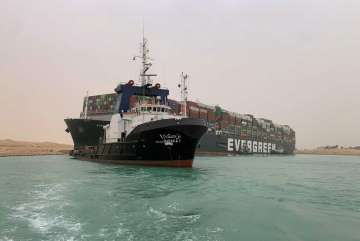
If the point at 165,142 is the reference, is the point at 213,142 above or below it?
above

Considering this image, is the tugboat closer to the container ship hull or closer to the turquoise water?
the container ship hull

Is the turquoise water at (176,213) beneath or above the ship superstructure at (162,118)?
beneath

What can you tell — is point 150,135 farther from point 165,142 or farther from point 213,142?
point 213,142

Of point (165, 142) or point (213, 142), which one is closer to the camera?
point (165, 142)

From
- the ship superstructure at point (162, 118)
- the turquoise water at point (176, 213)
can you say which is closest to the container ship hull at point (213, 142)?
the ship superstructure at point (162, 118)

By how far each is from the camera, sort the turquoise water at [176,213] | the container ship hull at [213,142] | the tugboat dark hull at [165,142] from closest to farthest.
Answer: the turquoise water at [176,213] → the tugboat dark hull at [165,142] → the container ship hull at [213,142]

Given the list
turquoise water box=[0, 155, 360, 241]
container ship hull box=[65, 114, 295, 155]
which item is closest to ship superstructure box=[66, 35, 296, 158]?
container ship hull box=[65, 114, 295, 155]

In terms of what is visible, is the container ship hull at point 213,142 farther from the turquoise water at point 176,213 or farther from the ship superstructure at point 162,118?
the turquoise water at point 176,213

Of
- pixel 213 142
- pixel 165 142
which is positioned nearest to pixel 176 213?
pixel 165 142

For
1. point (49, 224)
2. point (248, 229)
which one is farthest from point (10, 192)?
point (248, 229)

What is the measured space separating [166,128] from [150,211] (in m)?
20.1

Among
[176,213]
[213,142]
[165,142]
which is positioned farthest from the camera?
[213,142]

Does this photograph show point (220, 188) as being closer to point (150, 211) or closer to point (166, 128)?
point (150, 211)

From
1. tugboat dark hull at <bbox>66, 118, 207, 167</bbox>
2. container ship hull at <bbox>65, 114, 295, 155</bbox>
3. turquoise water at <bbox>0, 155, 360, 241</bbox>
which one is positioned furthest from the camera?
container ship hull at <bbox>65, 114, 295, 155</bbox>
